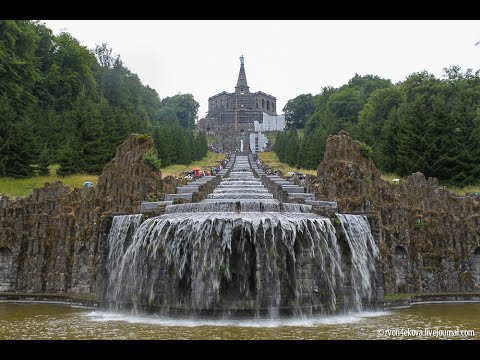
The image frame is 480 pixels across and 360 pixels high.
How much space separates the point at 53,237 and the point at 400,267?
18582mm

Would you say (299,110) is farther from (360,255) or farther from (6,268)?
(360,255)

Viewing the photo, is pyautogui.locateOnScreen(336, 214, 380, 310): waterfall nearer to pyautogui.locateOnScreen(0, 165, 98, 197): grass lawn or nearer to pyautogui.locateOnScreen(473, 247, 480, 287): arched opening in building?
pyautogui.locateOnScreen(473, 247, 480, 287): arched opening in building

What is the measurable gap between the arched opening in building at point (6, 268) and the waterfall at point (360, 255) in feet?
57.9

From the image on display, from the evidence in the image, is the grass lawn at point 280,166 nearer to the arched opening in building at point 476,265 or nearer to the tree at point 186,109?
the arched opening in building at point 476,265

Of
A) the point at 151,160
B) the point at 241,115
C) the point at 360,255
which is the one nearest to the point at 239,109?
the point at 241,115

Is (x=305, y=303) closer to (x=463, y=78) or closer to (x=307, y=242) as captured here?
(x=307, y=242)

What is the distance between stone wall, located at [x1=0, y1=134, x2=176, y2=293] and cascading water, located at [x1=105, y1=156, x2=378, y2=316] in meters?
4.71

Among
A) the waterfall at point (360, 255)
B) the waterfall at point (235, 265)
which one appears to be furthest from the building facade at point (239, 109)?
the waterfall at point (235, 265)

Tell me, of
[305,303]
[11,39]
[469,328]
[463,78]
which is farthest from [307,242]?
[463,78]

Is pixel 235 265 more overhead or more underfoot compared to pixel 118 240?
more underfoot

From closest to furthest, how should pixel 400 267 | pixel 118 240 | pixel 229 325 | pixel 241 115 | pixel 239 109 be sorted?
pixel 229 325 < pixel 118 240 < pixel 400 267 < pixel 241 115 < pixel 239 109

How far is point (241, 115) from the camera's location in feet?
588

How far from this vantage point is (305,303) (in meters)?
20.2

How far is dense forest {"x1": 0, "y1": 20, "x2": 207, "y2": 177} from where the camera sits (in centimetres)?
4638
